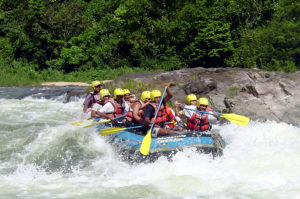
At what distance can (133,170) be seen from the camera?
644cm

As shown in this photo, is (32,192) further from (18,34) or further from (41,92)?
(18,34)

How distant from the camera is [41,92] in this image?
16781mm

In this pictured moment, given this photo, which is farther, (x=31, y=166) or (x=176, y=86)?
(x=176, y=86)

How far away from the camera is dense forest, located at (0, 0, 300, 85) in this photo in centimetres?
2479

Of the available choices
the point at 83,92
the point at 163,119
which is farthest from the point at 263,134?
→ the point at 83,92

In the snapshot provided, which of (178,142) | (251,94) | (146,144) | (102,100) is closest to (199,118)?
(178,142)

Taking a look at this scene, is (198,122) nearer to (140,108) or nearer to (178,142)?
(178,142)

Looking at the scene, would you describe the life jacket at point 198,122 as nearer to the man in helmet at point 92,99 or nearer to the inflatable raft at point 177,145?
the inflatable raft at point 177,145

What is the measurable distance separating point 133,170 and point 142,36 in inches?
831

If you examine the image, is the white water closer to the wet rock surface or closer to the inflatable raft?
the inflatable raft

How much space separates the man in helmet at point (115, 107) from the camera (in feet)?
26.4

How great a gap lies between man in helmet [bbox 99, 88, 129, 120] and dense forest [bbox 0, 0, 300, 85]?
1708cm

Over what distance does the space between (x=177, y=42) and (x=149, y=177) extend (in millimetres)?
21444

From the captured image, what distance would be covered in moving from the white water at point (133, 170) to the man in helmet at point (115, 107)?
0.49 meters
